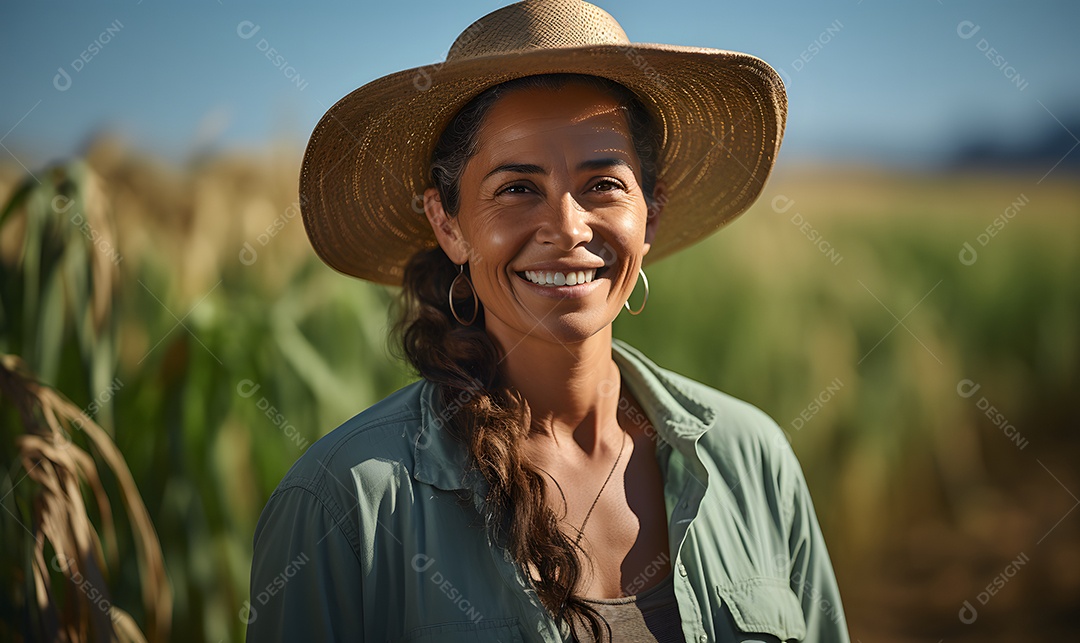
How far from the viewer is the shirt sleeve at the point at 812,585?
1511 millimetres

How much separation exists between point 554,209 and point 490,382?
12.4 inches

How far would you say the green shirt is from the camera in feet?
4.00

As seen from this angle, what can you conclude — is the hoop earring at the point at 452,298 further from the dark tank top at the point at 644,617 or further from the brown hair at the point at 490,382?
the dark tank top at the point at 644,617

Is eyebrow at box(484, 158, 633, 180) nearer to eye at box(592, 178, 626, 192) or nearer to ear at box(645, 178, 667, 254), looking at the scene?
eye at box(592, 178, 626, 192)

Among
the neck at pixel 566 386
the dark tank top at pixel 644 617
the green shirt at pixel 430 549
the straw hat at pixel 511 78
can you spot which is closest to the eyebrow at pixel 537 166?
the straw hat at pixel 511 78

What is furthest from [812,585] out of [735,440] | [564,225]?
[564,225]

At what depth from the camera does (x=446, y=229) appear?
1437 mm

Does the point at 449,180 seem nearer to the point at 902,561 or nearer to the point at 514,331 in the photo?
the point at 514,331

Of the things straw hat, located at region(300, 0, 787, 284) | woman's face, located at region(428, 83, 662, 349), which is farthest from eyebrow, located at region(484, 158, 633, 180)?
straw hat, located at region(300, 0, 787, 284)

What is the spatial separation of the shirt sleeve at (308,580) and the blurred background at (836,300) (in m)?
0.90

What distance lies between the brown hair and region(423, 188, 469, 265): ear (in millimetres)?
19

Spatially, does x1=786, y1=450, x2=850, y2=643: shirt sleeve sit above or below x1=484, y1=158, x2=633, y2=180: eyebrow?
below

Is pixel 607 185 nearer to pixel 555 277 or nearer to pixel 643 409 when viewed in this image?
pixel 555 277

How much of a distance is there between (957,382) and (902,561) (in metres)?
0.55
